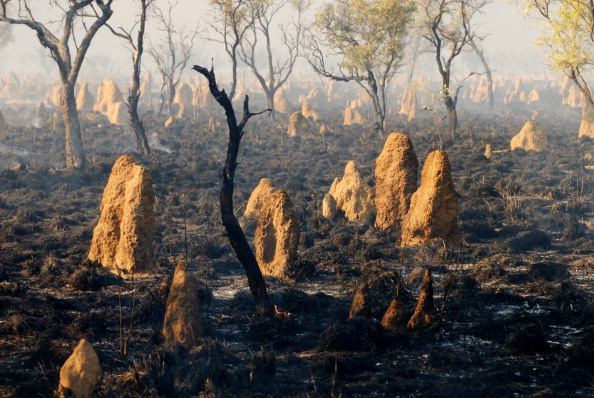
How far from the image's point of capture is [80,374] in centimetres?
643

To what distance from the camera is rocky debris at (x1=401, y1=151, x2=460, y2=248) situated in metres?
12.8

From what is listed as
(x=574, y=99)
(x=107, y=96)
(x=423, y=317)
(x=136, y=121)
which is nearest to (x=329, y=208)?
(x=423, y=317)

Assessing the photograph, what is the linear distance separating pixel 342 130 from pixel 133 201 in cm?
2432

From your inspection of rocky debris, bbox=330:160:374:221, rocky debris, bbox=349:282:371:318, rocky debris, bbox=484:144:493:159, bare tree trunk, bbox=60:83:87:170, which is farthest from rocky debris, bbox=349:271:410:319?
bare tree trunk, bbox=60:83:87:170

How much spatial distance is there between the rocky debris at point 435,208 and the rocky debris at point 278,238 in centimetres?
245

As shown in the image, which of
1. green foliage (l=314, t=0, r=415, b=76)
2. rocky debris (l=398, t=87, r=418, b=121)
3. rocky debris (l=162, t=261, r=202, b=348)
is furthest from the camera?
rocky debris (l=398, t=87, r=418, b=121)

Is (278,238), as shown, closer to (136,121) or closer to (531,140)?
(136,121)

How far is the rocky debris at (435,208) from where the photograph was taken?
1283 cm

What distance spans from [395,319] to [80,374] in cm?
443

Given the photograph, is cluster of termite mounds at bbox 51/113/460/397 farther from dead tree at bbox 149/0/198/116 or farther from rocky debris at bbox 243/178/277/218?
dead tree at bbox 149/0/198/116

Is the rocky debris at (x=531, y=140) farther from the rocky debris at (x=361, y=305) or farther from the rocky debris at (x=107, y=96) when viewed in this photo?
the rocky debris at (x=107, y=96)

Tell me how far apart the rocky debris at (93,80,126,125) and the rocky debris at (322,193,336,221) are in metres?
24.7

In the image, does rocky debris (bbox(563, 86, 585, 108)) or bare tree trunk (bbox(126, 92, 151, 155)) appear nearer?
bare tree trunk (bbox(126, 92, 151, 155))

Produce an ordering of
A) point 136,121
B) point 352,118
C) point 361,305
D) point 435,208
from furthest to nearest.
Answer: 1. point 352,118
2. point 136,121
3. point 435,208
4. point 361,305
